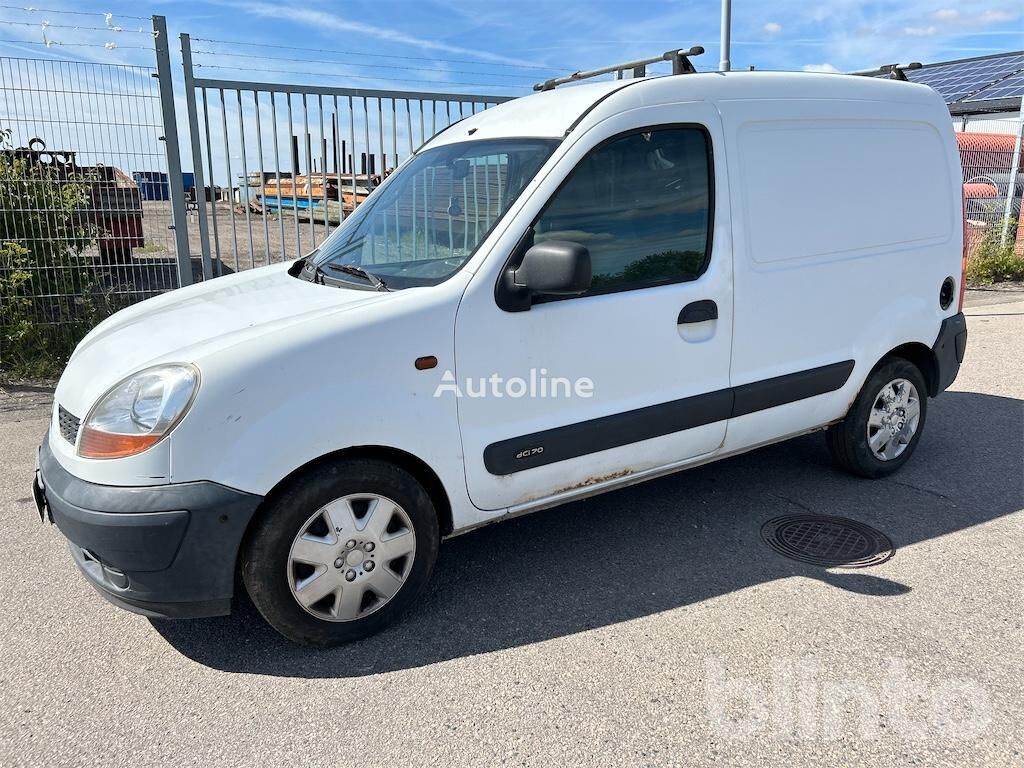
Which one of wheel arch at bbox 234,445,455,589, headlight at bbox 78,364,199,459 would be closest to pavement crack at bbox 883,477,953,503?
wheel arch at bbox 234,445,455,589

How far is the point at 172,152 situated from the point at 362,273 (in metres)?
4.20

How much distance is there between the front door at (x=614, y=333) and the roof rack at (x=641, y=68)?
0.26 meters

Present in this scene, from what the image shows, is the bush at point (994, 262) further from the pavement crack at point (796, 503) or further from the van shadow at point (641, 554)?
the pavement crack at point (796, 503)

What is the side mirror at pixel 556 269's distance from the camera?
2.75m

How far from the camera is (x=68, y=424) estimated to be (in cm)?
283

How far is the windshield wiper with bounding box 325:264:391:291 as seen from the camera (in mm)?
3030

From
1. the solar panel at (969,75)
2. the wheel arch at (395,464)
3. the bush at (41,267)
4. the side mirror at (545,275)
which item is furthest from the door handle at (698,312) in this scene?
the solar panel at (969,75)

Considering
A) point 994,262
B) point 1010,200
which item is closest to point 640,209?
point 994,262

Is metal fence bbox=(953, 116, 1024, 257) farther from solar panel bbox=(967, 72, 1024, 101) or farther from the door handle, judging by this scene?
the door handle

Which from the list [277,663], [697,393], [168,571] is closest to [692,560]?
[697,393]

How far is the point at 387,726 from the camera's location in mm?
2471

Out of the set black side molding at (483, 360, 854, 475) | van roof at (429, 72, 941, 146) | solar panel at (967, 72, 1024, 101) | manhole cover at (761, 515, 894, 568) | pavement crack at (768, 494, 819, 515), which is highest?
solar panel at (967, 72, 1024, 101)

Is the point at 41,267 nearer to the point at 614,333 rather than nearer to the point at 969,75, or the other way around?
the point at 614,333

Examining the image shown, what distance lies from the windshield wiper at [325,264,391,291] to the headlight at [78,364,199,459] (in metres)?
0.80
